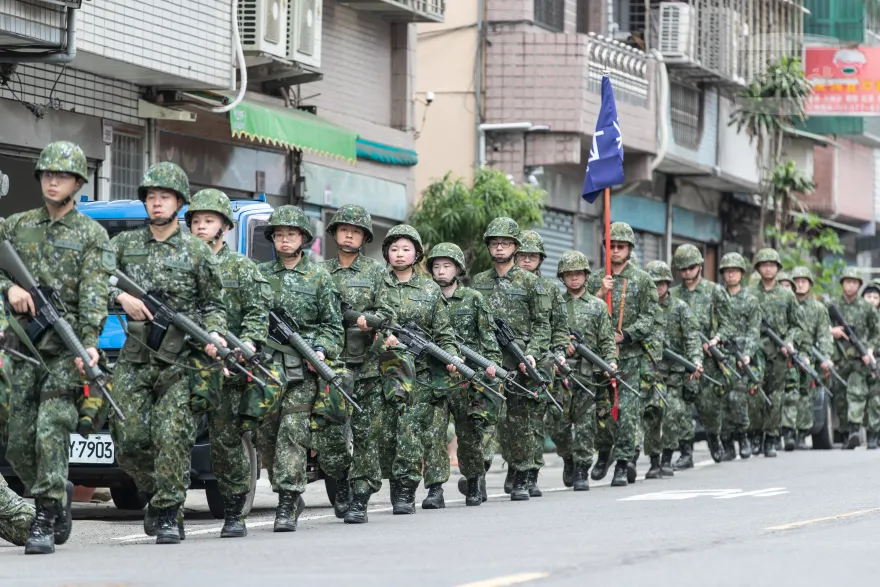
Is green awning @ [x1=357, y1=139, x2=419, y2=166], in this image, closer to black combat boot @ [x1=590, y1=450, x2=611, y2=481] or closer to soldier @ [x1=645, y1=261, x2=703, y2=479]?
soldier @ [x1=645, y1=261, x2=703, y2=479]

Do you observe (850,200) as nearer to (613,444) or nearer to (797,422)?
(797,422)

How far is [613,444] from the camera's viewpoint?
691 inches

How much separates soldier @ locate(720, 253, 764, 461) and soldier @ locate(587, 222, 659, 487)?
3.45 metres

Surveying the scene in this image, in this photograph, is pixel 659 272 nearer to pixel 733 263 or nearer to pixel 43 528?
pixel 733 263

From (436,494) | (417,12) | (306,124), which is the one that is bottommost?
(436,494)

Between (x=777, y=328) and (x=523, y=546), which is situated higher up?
(x=777, y=328)

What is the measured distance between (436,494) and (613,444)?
3.37 meters

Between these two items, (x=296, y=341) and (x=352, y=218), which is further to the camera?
(x=352, y=218)

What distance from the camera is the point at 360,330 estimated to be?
13.5 meters

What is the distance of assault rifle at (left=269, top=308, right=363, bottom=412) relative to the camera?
12156 mm

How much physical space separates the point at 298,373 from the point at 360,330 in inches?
51.8

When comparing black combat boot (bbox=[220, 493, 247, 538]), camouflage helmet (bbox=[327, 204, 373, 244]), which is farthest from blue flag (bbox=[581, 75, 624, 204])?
black combat boot (bbox=[220, 493, 247, 538])

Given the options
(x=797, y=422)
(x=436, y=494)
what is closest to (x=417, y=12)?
(x=797, y=422)

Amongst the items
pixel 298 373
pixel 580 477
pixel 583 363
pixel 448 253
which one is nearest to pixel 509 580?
pixel 298 373
